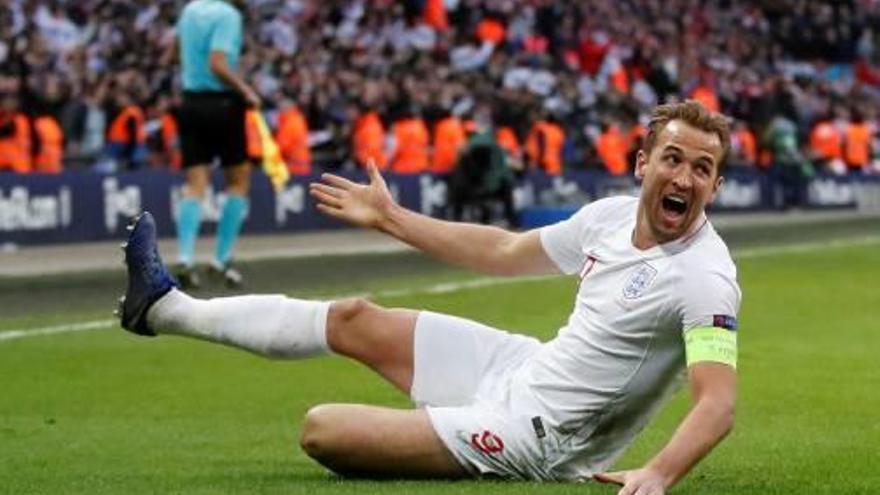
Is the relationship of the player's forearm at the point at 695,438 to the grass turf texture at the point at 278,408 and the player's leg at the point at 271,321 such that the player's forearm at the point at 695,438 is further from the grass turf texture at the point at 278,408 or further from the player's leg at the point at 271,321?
the player's leg at the point at 271,321

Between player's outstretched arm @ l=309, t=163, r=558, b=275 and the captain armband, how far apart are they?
1067mm

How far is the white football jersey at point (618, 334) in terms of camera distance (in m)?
7.46

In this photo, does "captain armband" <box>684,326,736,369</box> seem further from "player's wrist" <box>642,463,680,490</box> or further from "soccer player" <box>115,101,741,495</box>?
"player's wrist" <box>642,463,680,490</box>

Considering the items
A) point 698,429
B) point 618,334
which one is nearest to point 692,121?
point 618,334

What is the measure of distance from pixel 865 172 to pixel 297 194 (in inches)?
725

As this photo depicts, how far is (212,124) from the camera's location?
59.6 ft

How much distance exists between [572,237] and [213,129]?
33.7 ft

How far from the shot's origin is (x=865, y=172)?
45.9m

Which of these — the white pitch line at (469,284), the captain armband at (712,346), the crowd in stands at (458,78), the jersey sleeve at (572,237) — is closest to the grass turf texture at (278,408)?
the white pitch line at (469,284)

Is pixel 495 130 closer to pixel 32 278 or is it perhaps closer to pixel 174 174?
pixel 174 174

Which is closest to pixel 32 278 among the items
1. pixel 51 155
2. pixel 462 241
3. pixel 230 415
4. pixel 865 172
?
pixel 51 155

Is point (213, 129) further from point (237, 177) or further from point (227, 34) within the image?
point (227, 34)

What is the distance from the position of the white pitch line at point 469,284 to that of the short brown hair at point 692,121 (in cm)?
731

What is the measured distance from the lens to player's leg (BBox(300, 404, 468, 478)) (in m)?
7.91
